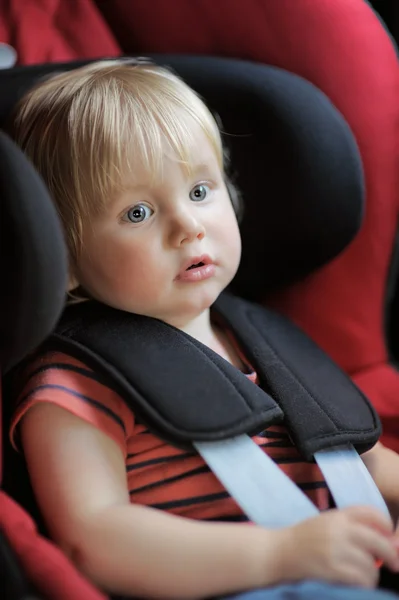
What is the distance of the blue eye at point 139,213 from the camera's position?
96cm

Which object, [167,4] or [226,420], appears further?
[167,4]

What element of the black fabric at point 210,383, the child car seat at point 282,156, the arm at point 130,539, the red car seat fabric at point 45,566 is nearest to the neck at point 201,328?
the black fabric at point 210,383

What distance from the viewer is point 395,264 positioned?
1214 mm

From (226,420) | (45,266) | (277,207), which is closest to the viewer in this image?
(45,266)

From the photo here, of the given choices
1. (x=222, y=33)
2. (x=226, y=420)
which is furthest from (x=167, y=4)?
(x=226, y=420)

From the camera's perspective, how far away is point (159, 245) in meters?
0.95

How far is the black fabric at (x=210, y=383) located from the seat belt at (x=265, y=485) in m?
0.02

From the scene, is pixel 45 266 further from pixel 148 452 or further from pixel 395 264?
pixel 395 264

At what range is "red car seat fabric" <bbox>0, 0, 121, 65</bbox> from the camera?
3.91 ft

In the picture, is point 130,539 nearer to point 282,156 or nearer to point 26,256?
point 26,256

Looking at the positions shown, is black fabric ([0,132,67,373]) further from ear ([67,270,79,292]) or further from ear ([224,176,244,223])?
ear ([224,176,244,223])

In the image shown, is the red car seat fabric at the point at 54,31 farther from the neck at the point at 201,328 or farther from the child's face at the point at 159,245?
the neck at the point at 201,328

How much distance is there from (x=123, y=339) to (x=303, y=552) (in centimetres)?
32

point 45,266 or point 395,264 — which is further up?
point 45,266
